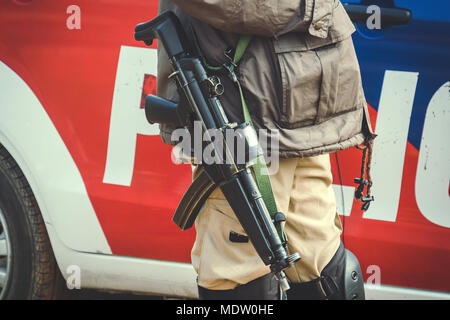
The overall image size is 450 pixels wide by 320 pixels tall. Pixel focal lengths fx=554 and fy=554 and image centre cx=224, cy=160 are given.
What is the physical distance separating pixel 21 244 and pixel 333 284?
1147 mm

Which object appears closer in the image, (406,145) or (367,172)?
(367,172)

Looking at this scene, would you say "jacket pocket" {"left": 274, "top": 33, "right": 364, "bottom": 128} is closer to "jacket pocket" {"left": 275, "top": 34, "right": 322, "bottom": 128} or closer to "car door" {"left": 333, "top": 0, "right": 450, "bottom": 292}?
"jacket pocket" {"left": 275, "top": 34, "right": 322, "bottom": 128}

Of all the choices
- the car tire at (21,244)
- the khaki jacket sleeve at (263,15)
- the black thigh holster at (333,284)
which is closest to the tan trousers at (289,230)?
the black thigh holster at (333,284)

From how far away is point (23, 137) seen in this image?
1.88m

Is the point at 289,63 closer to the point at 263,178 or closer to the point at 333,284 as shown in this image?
the point at 263,178

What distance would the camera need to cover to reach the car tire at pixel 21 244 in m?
1.94

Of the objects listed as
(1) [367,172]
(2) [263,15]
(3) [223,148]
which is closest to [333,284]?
(1) [367,172]

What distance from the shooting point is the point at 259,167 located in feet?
4.12

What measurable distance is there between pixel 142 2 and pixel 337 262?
102 centimetres

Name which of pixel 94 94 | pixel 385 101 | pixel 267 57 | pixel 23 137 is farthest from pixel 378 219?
pixel 23 137

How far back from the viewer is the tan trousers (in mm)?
1296

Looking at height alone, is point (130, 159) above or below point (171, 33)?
below

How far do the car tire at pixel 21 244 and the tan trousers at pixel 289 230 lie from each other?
84cm
